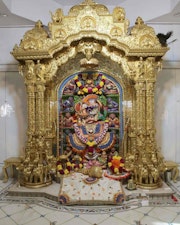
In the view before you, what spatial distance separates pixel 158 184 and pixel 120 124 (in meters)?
1.57

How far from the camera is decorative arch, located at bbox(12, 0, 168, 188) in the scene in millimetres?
4379

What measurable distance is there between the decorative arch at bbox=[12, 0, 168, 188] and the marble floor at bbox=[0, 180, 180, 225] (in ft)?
2.07

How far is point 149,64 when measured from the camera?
14.4 feet

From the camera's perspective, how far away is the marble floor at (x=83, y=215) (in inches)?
127

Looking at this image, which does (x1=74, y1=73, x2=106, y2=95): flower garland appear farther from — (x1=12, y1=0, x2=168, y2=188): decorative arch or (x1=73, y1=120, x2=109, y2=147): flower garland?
(x1=73, y1=120, x2=109, y2=147): flower garland

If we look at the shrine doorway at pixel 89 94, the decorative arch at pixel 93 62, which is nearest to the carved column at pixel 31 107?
the decorative arch at pixel 93 62

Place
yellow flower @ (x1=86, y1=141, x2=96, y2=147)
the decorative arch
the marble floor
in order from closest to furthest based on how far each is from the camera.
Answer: the marble floor, the decorative arch, yellow flower @ (x1=86, y1=141, x2=96, y2=147)

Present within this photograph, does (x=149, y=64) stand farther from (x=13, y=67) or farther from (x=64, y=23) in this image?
(x=13, y=67)

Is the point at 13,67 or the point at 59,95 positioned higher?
the point at 13,67

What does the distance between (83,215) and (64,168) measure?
158 cm

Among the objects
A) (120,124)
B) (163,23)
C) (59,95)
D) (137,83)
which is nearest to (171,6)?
(163,23)

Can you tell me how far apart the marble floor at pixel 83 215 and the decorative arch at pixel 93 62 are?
24.8 inches

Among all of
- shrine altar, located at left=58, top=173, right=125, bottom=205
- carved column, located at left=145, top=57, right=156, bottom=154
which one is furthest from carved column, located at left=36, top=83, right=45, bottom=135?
carved column, located at left=145, top=57, right=156, bottom=154

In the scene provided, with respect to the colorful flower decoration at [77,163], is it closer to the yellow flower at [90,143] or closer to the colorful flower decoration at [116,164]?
the yellow flower at [90,143]
